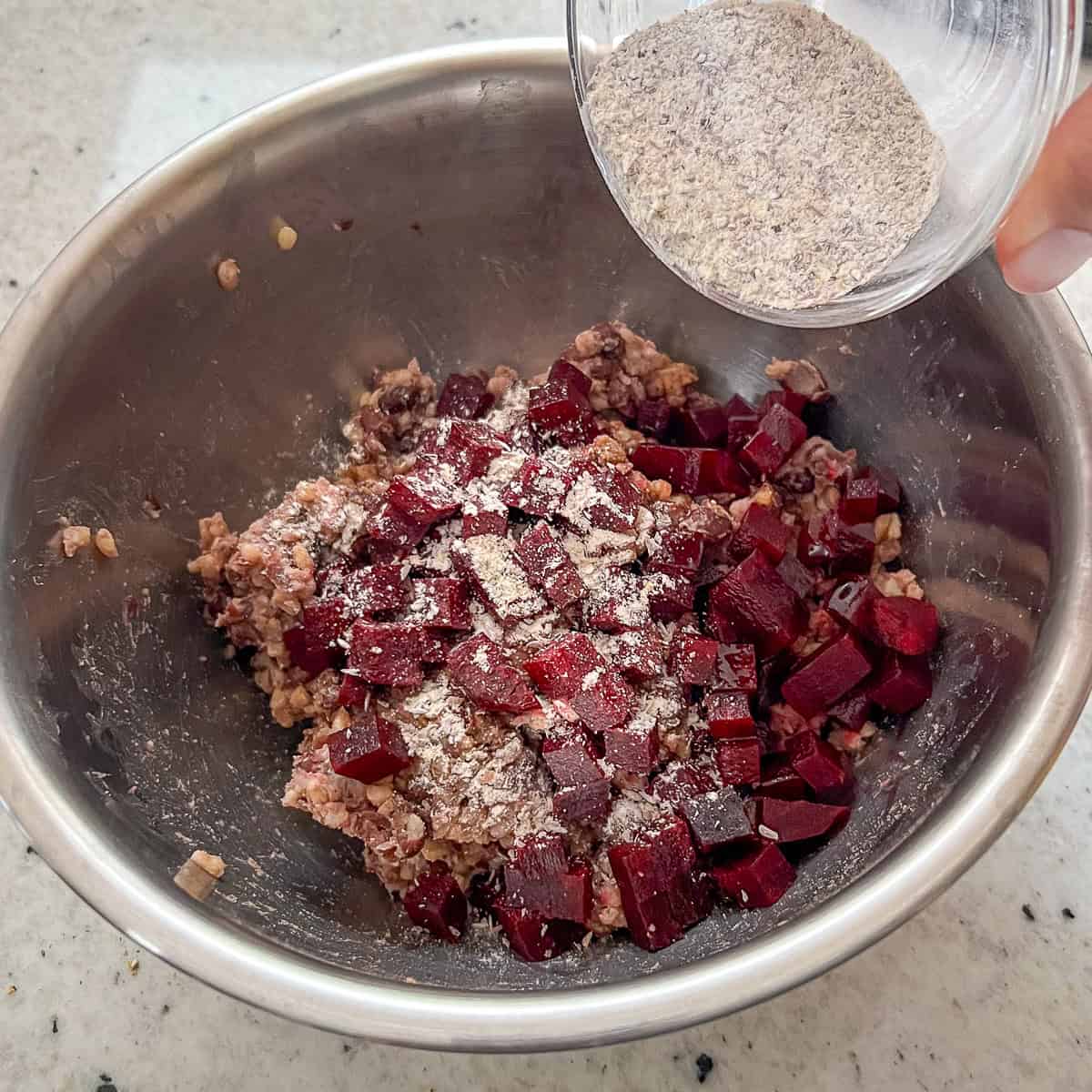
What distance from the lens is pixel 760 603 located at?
208 cm

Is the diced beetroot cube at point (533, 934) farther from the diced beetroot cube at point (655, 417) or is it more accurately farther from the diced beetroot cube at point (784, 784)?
the diced beetroot cube at point (655, 417)

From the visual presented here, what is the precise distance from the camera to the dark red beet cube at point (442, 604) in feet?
6.76

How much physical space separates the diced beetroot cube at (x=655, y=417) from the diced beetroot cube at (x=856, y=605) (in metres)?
0.62

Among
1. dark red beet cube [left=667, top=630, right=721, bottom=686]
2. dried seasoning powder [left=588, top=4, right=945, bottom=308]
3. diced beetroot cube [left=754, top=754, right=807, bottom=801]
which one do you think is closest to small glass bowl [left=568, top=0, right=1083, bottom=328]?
dried seasoning powder [left=588, top=4, right=945, bottom=308]

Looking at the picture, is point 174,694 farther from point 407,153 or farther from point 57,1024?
point 407,153

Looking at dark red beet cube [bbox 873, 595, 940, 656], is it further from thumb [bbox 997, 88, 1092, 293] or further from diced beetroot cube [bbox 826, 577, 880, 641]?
thumb [bbox 997, 88, 1092, 293]

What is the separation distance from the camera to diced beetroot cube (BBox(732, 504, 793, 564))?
2178mm

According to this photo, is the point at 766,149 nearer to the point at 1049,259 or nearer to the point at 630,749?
the point at 1049,259

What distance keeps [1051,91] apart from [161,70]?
105 inches

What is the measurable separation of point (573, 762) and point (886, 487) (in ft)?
3.10

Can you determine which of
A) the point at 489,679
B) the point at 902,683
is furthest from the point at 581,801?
the point at 902,683

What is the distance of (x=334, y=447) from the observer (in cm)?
249

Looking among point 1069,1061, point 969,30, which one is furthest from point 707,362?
point 1069,1061

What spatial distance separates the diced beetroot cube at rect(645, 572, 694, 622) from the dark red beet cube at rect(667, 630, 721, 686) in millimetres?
81
